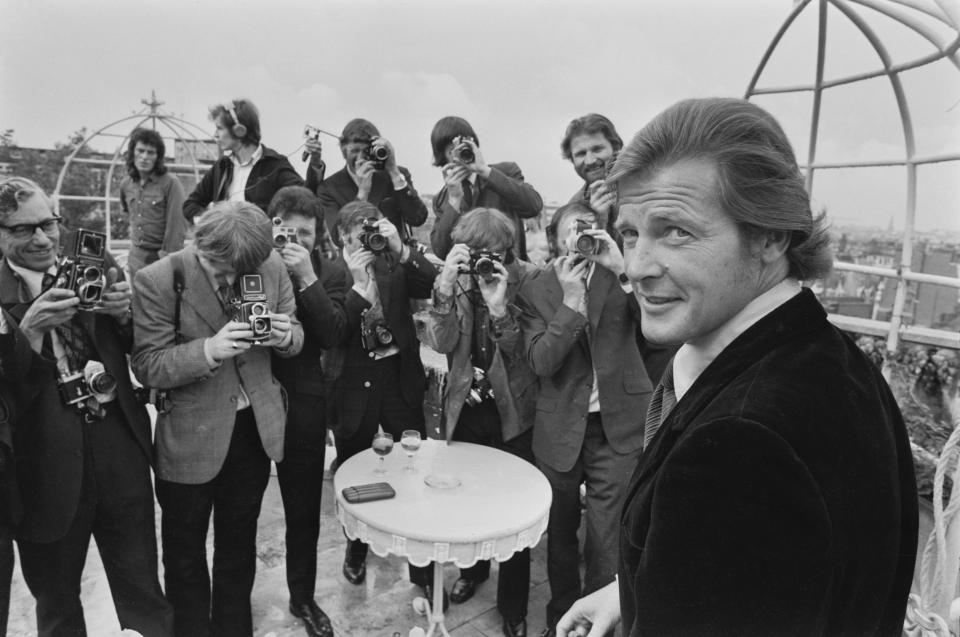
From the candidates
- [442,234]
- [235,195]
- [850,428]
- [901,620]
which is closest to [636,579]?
[850,428]

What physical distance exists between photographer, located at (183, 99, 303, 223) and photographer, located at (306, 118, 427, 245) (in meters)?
0.29

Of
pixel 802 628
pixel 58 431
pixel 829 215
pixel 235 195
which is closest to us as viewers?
pixel 802 628

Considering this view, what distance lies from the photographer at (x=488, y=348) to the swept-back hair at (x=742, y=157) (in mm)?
1856

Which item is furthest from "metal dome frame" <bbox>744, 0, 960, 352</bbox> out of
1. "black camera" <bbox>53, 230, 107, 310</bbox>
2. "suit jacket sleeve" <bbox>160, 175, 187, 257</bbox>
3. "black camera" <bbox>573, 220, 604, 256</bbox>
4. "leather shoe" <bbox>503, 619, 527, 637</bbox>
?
"suit jacket sleeve" <bbox>160, 175, 187, 257</bbox>

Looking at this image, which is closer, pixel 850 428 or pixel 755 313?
pixel 850 428

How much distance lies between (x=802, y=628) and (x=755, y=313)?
1.54 ft

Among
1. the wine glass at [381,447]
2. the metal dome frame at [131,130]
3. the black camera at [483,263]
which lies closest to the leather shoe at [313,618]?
the wine glass at [381,447]

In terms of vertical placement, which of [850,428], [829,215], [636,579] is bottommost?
[636,579]

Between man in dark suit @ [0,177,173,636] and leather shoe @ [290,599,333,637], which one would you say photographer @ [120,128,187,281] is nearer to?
man in dark suit @ [0,177,173,636]

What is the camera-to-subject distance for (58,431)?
86.0 inches

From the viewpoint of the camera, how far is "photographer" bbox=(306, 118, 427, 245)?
3.78 meters

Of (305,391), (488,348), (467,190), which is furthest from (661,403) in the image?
(467,190)

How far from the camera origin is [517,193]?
3727 millimetres

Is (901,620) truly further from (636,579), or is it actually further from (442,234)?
(442,234)
